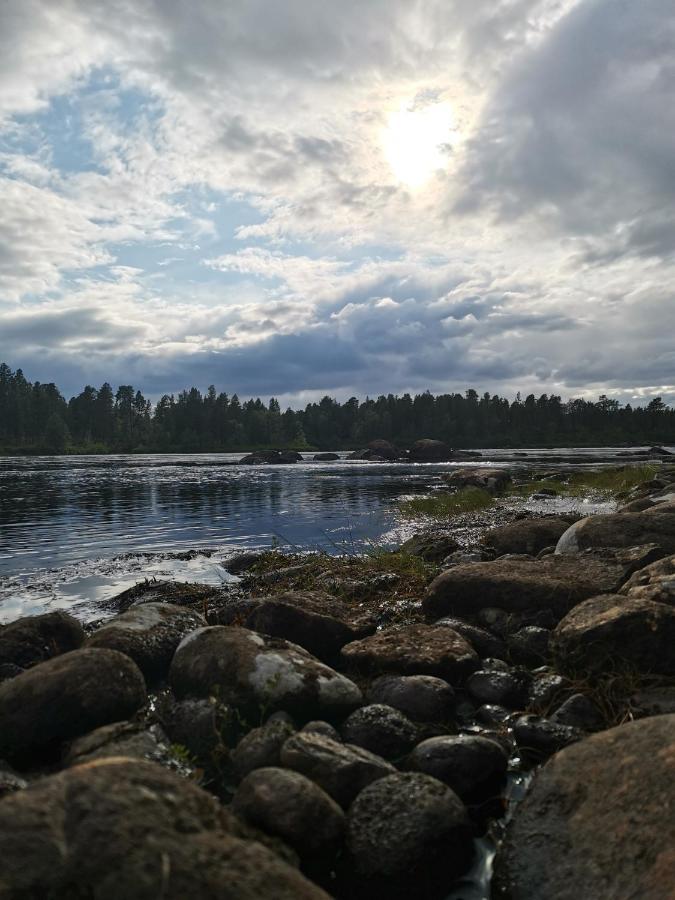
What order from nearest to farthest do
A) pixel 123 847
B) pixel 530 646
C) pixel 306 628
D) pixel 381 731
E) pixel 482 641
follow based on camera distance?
pixel 123 847 < pixel 381 731 < pixel 530 646 < pixel 482 641 < pixel 306 628

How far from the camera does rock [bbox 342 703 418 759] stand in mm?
5383

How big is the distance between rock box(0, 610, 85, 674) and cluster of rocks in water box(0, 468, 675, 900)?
29mm

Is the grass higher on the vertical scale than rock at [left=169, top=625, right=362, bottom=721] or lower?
lower

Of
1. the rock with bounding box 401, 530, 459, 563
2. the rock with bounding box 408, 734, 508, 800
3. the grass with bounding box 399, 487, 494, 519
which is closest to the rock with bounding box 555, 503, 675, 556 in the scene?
the rock with bounding box 401, 530, 459, 563

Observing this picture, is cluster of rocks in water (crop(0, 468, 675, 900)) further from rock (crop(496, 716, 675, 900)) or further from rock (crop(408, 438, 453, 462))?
rock (crop(408, 438, 453, 462))

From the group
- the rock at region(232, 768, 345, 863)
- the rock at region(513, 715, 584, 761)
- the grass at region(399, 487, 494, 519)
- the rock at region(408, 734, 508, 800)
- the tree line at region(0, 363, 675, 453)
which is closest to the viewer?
the rock at region(232, 768, 345, 863)

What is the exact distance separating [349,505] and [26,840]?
28.3 m

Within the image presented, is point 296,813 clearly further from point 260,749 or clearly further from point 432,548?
point 432,548

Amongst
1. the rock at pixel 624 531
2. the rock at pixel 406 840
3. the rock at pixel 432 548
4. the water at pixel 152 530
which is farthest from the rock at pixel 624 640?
the water at pixel 152 530

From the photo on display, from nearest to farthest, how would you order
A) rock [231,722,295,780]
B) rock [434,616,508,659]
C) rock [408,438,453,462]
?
1. rock [231,722,295,780]
2. rock [434,616,508,659]
3. rock [408,438,453,462]

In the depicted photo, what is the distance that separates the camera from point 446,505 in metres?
27.9

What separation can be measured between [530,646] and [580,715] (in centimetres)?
179

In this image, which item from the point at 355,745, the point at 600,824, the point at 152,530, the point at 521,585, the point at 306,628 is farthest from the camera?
the point at 152,530

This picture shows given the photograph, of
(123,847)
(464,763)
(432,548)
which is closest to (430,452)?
(432,548)
